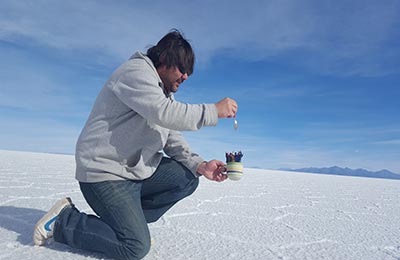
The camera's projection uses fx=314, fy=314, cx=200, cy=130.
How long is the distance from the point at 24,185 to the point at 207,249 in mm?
2421

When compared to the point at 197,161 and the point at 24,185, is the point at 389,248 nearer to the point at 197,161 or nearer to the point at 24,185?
the point at 197,161

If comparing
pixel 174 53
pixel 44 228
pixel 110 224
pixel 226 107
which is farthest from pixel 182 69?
pixel 44 228

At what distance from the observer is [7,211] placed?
192cm

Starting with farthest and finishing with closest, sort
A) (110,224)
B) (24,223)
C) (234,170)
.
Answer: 1. (24,223)
2. (234,170)
3. (110,224)

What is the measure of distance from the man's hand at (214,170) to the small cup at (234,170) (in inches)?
2.6

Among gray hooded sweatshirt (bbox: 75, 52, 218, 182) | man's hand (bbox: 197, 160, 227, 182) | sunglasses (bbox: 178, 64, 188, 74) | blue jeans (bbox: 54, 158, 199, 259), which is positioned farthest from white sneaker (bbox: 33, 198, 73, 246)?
sunglasses (bbox: 178, 64, 188, 74)

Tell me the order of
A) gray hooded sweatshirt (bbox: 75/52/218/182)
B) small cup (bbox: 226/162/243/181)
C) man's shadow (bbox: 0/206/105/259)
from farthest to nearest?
small cup (bbox: 226/162/243/181) < man's shadow (bbox: 0/206/105/259) < gray hooded sweatshirt (bbox: 75/52/218/182)

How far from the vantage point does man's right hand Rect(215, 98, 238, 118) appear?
1314 millimetres

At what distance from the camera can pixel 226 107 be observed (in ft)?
4.33

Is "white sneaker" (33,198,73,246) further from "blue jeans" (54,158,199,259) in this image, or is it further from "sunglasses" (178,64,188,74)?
"sunglasses" (178,64,188,74)

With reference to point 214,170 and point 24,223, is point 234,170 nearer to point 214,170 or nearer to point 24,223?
point 214,170

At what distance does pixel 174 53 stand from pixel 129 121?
355mm

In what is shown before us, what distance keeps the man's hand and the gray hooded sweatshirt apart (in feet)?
1.04

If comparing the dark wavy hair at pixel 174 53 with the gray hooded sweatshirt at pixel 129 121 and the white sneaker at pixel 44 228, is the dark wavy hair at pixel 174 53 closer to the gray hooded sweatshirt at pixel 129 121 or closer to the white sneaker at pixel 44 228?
the gray hooded sweatshirt at pixel 129 121
